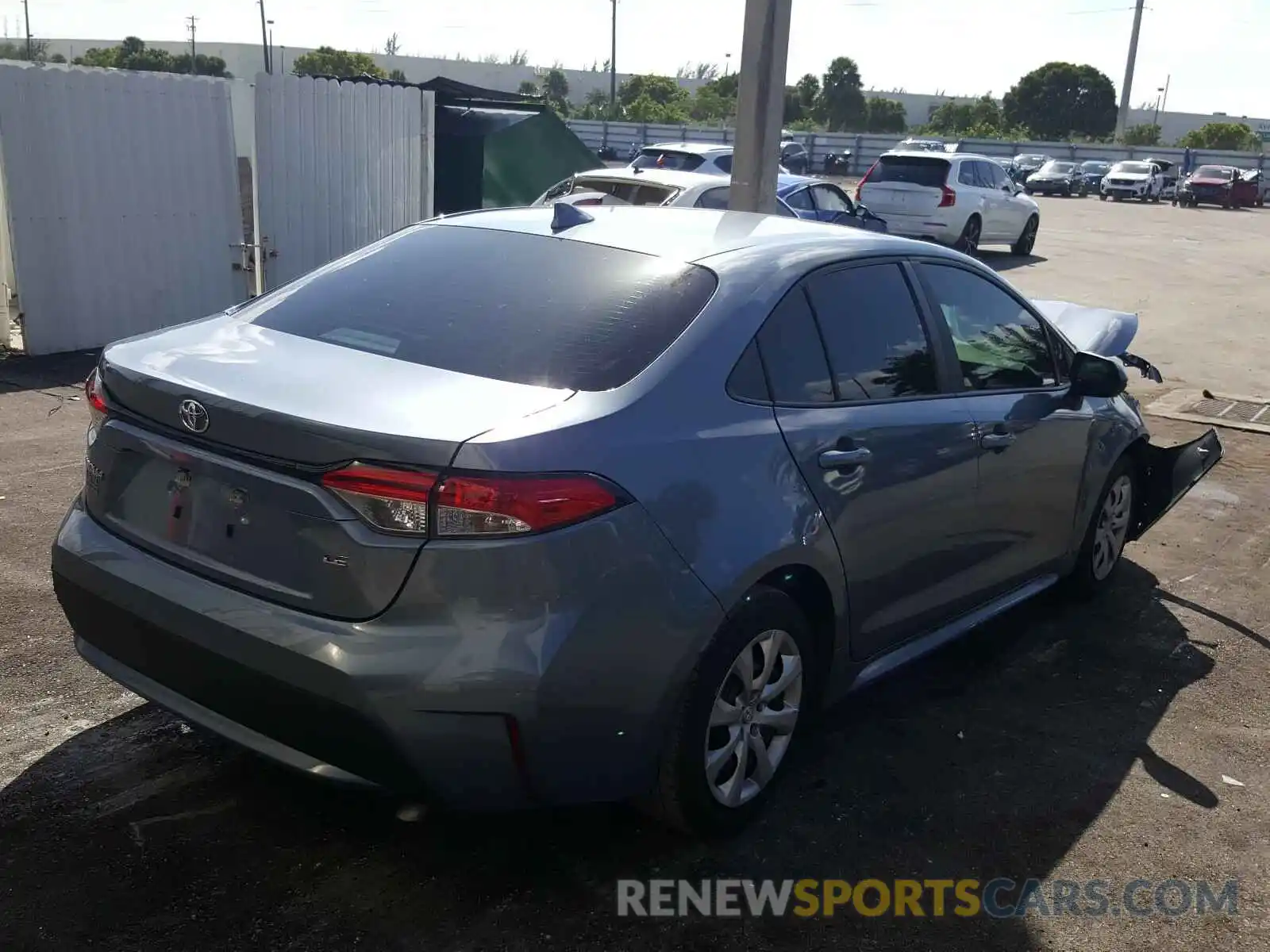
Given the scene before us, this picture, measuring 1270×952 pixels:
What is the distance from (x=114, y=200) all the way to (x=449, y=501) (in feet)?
26.3

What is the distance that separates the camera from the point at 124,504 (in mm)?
3197

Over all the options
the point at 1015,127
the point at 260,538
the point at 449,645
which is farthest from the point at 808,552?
the point at 1015,127

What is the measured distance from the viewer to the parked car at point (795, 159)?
44094mm

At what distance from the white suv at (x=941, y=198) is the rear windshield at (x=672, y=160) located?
10.4 ft

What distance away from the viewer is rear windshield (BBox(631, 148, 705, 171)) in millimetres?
17875

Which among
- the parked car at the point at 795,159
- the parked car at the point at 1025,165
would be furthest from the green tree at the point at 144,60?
the parked car at the point at 1025,165

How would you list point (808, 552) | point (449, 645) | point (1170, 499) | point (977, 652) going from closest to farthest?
point (449, 645)
point (808, 552)
point (977, 652)
point (1170, 499)

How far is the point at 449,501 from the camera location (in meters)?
2.71

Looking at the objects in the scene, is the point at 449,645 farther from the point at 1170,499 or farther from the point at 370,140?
the point at 370,140

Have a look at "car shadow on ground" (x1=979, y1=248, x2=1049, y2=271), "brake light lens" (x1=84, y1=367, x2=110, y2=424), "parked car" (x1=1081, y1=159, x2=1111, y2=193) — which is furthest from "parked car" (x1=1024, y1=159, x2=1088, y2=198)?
"brake light lens" (x1=84, y1=367, x2=110, y2=424)

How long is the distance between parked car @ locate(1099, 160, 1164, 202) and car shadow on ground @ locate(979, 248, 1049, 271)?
23378mm

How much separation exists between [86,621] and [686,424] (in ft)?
5.45

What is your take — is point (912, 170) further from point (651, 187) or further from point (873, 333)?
point (873, 333)

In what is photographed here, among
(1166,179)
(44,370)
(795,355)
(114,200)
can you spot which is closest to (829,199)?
(114,200)
